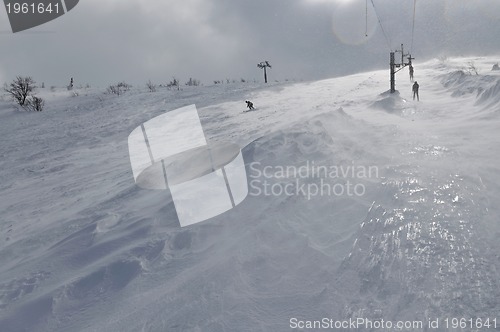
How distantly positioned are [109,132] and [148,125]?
6.36 ft

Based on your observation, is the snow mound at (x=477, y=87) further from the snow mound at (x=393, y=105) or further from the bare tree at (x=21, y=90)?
the bare tree at (x=21, y=90)

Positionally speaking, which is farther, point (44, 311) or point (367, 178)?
point (367, 178)

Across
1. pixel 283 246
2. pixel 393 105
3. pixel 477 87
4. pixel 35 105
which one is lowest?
pixel 283 246

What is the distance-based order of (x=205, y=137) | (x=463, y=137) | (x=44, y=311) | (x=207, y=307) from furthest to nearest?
(x=205, y=137) → (x=463, y=137) → (x=44, y=311) → (x=207, y=307)

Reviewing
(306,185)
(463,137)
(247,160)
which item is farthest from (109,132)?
(463,137)

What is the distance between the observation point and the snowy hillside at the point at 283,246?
3.68 metres

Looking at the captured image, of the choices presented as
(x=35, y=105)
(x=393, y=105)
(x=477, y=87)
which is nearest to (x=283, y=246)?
(x=393, y=105)

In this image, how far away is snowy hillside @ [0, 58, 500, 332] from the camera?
3678 mm

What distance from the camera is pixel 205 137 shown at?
13148 millimetres

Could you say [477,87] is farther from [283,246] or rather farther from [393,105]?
[283,246]

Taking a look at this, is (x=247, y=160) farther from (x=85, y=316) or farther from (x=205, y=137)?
(x=205, y=137)

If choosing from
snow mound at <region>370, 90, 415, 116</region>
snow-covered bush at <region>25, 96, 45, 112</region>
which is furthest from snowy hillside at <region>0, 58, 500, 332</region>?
snow-covered bush at <region>25, 96, 45, 112</region>

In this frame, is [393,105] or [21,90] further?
[21,90]

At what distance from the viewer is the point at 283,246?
15.2 ft
